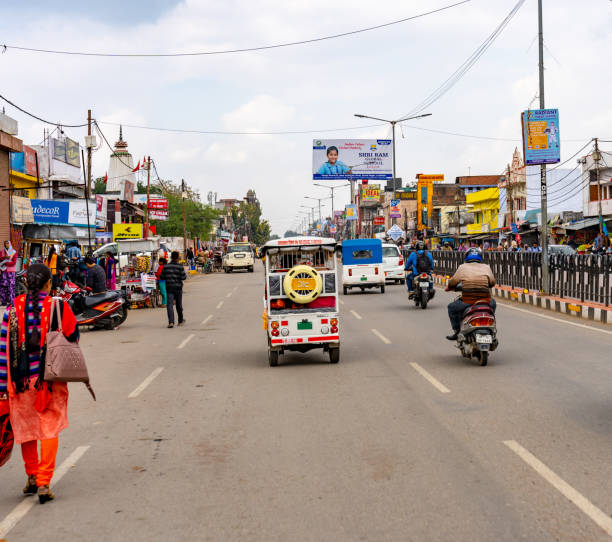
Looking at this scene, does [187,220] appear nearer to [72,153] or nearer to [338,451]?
[72,153]

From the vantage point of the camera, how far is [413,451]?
633 centimetres

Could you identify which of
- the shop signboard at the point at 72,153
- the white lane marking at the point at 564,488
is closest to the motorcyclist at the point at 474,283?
the white lane marking at the point at 564,488

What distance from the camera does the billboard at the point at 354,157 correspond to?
5741 centimetres

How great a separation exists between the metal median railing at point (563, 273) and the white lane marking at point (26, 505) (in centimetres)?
1497

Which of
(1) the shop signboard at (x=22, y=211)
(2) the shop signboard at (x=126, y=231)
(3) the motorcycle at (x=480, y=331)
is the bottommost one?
(3) the motorcycle at (x=480, y=331)

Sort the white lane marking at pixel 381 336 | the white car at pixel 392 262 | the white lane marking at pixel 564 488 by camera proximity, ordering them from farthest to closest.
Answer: the white car at pixel 392 262 < the white lane marking at pixel 381 336 < the white lane marking at pixel 564 488

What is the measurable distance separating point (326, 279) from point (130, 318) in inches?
465

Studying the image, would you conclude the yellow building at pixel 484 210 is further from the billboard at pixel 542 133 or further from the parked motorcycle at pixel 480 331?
the parked motorcycle at pixel 480 331

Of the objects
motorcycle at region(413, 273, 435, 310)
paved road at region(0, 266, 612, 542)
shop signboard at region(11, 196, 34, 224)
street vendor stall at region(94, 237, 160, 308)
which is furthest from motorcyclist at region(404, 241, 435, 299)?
shop signboard at region(11, 196, 34, 224)

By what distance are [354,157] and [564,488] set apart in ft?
176

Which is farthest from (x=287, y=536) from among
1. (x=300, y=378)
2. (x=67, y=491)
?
(x=300, y=378)

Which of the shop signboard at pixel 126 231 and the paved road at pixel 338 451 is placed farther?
the shop signboard at pixel 126 231

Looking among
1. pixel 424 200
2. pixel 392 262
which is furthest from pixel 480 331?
pixel 424 200

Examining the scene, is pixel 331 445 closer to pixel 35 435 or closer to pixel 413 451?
pixel 413 451
